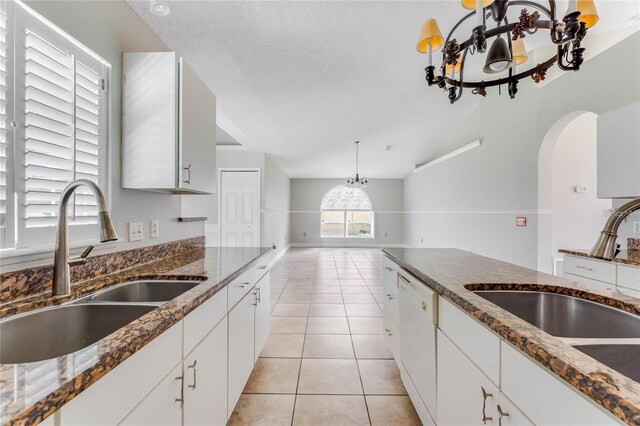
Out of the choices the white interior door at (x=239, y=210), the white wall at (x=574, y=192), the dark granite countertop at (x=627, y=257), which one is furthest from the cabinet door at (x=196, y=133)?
the white wall at (x=574, y=192)

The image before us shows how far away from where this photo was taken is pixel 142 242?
1806 millimetres

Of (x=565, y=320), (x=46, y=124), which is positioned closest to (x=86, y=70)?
(x=46, y=124)

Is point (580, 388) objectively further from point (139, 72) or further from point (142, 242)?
point (139, 72)

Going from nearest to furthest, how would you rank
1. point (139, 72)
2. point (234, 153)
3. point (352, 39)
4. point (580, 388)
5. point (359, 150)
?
point (580, 388)
point (139, 72)
point (352, 39)
point (234, 153)
point (359, 150)

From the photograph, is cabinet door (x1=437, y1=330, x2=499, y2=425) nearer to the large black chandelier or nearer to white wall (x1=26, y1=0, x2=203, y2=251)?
the large black chandelier

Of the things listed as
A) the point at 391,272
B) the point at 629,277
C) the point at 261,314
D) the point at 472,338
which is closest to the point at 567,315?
the point at 472,338

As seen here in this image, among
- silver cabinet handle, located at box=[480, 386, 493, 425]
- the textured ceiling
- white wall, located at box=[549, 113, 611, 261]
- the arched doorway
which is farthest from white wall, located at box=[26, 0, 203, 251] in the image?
white wall, located at box=[549, 113, 611, 261]

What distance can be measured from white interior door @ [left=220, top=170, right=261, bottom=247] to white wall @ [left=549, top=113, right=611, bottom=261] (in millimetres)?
4771

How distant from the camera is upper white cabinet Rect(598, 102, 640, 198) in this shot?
222 cm

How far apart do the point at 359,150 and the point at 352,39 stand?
4424 mm

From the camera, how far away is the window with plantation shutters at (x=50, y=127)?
1.08 metres

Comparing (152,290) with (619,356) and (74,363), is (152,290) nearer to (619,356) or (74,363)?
(74,363)

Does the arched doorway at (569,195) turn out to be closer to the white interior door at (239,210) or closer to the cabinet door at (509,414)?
the cabinet door at (509,414)

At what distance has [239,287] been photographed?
166 cm
